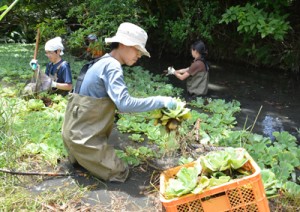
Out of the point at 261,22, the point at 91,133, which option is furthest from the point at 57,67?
the point at 261,22

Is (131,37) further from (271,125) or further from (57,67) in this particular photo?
(271,125)

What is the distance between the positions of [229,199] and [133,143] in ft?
6.75

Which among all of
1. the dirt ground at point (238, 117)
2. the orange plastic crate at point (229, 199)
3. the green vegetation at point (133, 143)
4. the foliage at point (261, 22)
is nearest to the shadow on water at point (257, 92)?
the dirt ground at point (238, 117)

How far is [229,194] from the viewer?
2473 millimetres

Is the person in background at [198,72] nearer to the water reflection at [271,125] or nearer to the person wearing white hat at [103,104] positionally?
the water reflection at [271,125]

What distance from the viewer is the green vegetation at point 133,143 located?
3.16 m

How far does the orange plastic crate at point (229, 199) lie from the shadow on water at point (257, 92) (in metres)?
2.08

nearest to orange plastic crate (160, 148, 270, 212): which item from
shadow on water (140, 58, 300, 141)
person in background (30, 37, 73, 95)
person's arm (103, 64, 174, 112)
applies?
person's arm (103, 64, 174, 112)

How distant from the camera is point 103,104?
3.20m

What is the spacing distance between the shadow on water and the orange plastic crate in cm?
208

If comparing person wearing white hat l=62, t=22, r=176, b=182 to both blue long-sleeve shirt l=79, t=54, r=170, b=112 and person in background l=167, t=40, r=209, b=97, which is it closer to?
blue long-sleeve shirt l=79, t=54, r=170, b=112

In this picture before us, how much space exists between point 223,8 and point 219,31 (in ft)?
2.12

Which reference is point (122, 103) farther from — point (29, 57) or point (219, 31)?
point (219, 31)

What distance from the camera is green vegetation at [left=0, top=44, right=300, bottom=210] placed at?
10.4 ft
